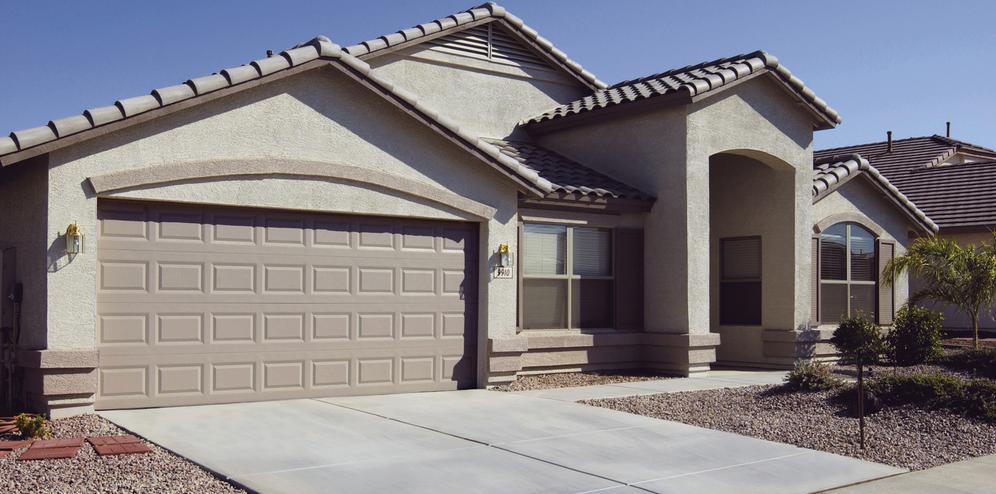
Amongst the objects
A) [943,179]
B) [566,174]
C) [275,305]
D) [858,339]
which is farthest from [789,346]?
[943,179]

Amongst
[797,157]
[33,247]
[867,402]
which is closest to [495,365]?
[867,402]

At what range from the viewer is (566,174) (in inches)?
648

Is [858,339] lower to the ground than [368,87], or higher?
lower

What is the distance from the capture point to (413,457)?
893cm

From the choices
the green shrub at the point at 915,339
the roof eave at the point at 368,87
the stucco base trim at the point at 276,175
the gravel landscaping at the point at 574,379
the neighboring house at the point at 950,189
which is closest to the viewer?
the roof eave at the point at 368,87

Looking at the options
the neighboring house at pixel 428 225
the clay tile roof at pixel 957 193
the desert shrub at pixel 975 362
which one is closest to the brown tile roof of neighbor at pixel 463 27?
the neighboring house at pixel 428 225

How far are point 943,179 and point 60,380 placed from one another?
23.3m

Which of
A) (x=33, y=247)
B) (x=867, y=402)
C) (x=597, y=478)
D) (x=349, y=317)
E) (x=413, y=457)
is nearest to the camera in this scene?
(x=597, y=478)

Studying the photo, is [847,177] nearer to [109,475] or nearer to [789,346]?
[789,346]

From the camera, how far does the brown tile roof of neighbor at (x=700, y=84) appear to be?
15938mm

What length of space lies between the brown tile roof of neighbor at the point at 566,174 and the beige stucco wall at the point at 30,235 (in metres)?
7.01

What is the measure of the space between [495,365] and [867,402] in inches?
194

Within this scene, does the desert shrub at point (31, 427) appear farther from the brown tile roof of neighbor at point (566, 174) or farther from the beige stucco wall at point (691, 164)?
the beige stucco wall at point (691, 164)

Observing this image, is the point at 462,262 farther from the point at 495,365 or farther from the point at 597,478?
the point at 597,478
